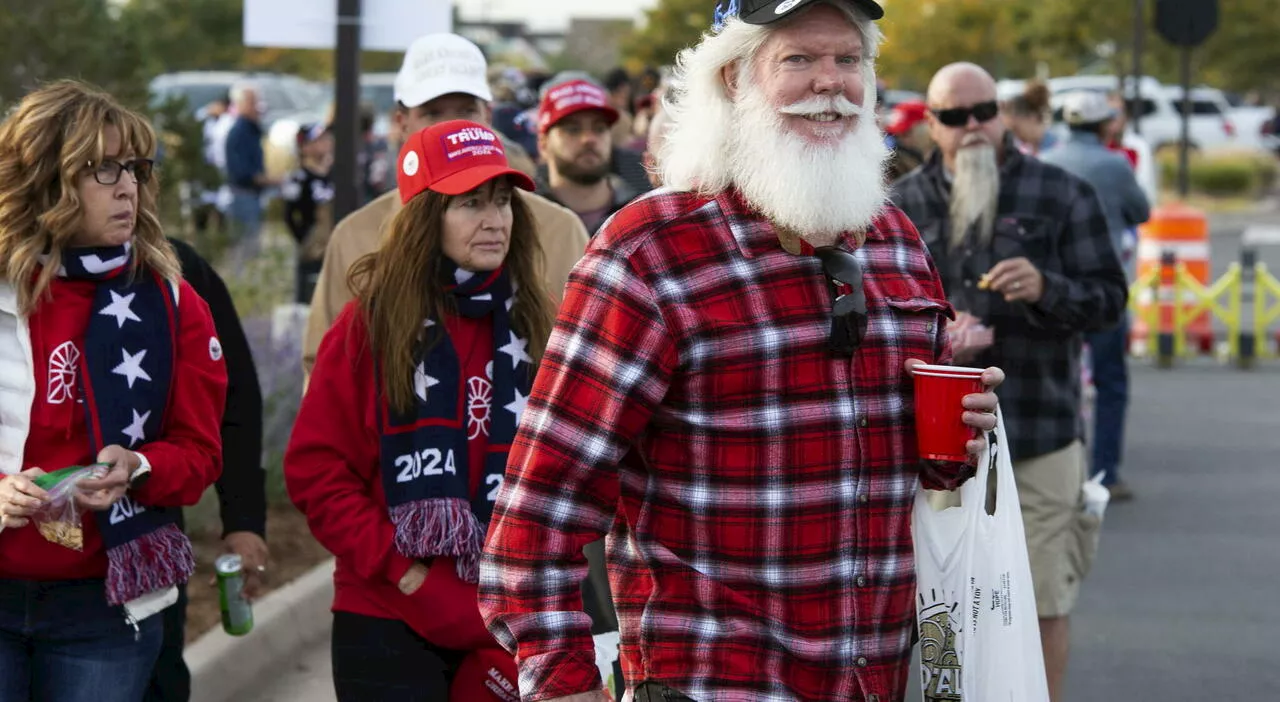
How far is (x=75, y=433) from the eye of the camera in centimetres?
415

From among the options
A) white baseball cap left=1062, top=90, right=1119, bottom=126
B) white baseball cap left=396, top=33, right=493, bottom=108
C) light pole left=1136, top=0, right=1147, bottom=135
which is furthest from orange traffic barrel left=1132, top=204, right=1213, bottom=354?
white baseball cap left=396, top=33, right=493, bottom=108

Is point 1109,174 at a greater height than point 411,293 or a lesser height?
greater

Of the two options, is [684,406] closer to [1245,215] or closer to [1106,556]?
[1106,556]

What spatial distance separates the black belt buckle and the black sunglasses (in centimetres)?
337

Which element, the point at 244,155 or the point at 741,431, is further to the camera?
the point at 244,155

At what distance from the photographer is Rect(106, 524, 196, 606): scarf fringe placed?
4.12 m

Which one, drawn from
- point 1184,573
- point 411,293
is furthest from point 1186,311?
point 411,293

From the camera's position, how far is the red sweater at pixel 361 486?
13.7ft

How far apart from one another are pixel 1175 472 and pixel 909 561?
8621mm

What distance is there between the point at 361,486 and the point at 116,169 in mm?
891

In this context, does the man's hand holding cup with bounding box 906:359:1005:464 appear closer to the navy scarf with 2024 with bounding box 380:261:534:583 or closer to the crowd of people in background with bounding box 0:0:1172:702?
the crowd of people in background with bounding box 0:0:1172:702

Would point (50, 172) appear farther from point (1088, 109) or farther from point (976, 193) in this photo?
point (1088, 109)

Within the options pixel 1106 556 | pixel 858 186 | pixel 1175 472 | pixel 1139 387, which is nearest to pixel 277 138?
pixel 1139 387

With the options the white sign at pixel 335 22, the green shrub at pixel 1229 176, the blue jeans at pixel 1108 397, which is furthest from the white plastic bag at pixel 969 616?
the green shrub at pixel 1229 176
